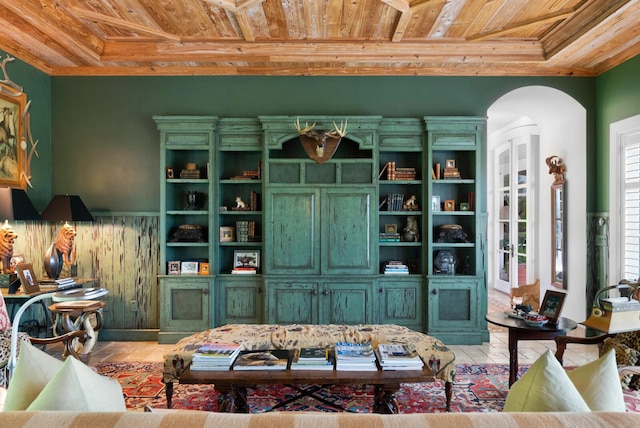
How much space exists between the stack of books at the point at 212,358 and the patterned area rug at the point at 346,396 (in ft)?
1.97

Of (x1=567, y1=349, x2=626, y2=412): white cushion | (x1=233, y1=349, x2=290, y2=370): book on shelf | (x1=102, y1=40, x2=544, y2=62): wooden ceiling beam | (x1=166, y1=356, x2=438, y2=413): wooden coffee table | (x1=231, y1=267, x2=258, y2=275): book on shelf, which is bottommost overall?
(x1=166, y1=356, x2=438, y2=413): wooden coffee table

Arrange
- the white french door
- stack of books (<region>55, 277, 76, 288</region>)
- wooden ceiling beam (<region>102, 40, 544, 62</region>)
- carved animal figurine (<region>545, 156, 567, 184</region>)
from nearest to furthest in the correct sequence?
stack of books (<region>55, 277, 76, 288</region>), wooden ceiling beam (<region>102, 40, 544, 62</region>), carved animal figurine (<region>545, 156, 567, 184</region>), the white french door

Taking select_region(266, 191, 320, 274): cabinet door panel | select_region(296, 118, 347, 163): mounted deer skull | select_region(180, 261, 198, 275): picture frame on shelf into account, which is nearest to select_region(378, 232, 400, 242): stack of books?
select_region(266, 191, 320, 274): cabinet door panel

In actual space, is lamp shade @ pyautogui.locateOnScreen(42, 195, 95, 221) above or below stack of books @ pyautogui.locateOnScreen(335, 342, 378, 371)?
above

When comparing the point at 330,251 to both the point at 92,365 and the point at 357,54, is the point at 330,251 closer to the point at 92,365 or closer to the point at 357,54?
the point at 357,54

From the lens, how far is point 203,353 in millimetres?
2725

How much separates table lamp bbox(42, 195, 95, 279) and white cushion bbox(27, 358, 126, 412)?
11.8 feet

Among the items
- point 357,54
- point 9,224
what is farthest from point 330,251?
point 9,224

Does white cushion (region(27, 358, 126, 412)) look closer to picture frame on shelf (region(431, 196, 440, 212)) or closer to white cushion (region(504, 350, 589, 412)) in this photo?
white cushion (region(504, 350, 589, 412))

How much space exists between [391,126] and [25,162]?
410 cm

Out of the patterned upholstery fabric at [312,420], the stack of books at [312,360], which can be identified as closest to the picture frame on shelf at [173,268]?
the stack of books at [312,360]

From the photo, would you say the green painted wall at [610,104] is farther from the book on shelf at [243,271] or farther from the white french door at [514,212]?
the book on shelf at [243,271]

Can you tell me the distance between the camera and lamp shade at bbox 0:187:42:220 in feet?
12.7

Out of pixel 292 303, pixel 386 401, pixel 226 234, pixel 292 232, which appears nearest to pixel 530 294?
pixel 292 303
